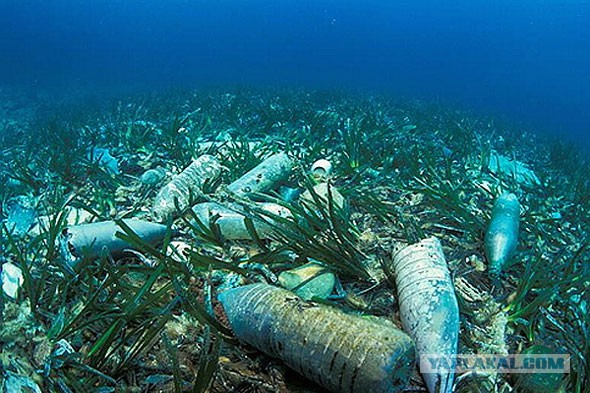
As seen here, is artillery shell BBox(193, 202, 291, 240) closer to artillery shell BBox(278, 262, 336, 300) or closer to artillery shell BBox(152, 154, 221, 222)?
artillery shell BBox(152, 154, 221, 222)

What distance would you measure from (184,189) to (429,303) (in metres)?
2.59

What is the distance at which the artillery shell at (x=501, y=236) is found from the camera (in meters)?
2.86

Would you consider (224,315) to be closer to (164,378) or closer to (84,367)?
(164,378)

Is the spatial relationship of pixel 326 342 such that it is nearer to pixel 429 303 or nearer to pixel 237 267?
pixel 429 303

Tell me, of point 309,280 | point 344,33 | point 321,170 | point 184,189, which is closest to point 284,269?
point 309,280

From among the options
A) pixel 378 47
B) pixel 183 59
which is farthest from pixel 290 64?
pixel 378 47

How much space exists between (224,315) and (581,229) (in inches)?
159

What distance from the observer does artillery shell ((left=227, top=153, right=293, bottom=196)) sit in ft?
12.2

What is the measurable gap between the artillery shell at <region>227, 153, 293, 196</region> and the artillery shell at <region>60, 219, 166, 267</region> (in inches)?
42.7

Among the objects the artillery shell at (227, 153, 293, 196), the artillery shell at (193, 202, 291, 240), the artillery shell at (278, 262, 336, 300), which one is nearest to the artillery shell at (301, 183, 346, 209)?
the artillery shell at (193, 202, 291, 240)

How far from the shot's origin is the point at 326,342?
62.6 inches

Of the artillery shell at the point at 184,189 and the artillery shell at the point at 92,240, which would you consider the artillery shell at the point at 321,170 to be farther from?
the artillery shell at the point at 92,240

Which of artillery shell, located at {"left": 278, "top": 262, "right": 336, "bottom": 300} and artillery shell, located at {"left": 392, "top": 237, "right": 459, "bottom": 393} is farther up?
artillery shell, located at {"left": 392, "top": 237, "right": 459, "bottom": 393}

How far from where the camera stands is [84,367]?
1774 mm
